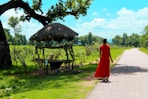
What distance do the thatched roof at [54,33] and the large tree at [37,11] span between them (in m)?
6.57

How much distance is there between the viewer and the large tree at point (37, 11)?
28734 mm

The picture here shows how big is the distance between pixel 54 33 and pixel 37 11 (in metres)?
9.82

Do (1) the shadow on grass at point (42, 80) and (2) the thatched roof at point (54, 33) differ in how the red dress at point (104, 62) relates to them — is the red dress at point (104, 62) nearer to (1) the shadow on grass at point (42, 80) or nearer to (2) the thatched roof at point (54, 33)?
(1) the shadow on grass at point (42, 80)

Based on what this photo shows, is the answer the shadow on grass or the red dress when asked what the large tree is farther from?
the red dress

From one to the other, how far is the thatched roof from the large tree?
21.5ft

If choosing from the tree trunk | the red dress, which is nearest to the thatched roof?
the red dress

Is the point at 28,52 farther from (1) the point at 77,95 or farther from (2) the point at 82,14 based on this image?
(1) the point at 77,95

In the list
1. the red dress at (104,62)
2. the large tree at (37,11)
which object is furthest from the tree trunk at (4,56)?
the red dress at (104,62)

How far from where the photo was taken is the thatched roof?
2225 centimetres

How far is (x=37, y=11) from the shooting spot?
3153 centimetres

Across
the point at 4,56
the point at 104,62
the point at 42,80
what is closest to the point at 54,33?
the point at 42,80

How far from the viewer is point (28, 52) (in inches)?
1790

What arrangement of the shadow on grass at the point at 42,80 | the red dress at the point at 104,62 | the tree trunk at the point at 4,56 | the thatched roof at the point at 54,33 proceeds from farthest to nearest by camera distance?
the tree trunk at the point at 4,56, the thatched roof at the point at 54,33, the shadow on grass at the point at 42,80, the red dress at the point at 104,62

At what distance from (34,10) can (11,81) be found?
39.8ft
